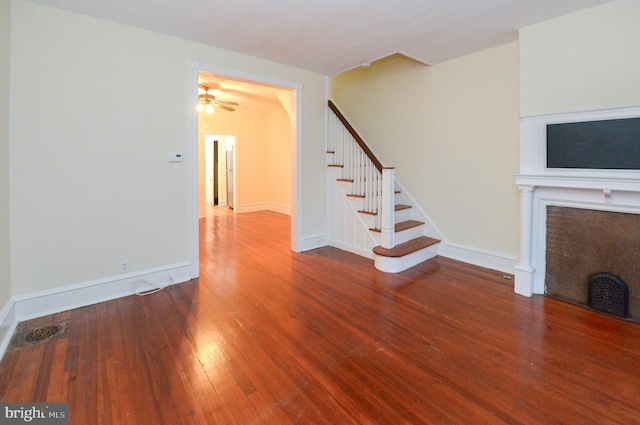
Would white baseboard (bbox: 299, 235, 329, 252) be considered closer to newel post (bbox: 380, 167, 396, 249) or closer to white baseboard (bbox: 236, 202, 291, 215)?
newel post (bbox: 380, 167, 396, 249)

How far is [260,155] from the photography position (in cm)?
802

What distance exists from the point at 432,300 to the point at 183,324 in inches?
85.1

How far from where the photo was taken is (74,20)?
8.51ft

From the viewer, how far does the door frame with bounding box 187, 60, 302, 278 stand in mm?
3254

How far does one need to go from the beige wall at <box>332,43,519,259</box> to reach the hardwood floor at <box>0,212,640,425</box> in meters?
0.85

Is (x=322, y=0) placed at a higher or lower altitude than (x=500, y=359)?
higher

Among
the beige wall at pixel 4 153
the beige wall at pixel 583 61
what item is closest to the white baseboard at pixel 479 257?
the beige wall at pixel 583 61

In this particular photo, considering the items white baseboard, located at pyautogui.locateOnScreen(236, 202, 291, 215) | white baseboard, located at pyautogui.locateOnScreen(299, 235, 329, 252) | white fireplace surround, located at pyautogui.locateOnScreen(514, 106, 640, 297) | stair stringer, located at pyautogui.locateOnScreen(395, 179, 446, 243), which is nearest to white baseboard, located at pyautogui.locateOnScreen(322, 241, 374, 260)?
white baseboard, located at pyautogui.locateOnScreen(299, 235, 329, 252)

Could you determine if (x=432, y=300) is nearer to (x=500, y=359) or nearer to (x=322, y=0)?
(x=500, y=359)

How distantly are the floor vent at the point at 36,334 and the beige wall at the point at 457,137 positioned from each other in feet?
13.4

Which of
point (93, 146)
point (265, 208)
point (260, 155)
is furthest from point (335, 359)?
point (260, 155)

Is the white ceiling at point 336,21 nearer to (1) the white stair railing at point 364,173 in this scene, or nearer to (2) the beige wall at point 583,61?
(2) the beige wall at point 583,61

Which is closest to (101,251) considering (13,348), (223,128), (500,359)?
(13,348)

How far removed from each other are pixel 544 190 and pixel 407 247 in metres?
1.53
